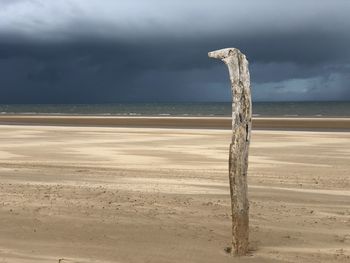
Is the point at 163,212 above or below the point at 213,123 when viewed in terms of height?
below

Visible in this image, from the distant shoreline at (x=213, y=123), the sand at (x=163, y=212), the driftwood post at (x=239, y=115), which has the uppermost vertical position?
the distant shoreline at (x=213, y=123)

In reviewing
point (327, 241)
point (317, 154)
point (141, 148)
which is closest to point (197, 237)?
point (327, 241)

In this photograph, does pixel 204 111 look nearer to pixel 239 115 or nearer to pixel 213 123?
pixel 213 123

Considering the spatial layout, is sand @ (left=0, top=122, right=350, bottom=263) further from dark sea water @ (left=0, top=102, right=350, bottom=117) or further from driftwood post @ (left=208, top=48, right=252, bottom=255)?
dark sea water @ (left=0, top=102, right=350, bottom=117)

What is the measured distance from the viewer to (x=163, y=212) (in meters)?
10.0

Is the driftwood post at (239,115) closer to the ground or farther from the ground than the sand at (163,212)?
farther from the ground

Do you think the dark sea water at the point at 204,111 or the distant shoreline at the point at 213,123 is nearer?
the distant shoreline at the point at 213,123

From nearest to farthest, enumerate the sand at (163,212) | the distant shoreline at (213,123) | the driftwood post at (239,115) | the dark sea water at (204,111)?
the driftwood post at (239,115), the sand at (163,212), the distant shoreline at (213,123), the dark sea water at (204,111)

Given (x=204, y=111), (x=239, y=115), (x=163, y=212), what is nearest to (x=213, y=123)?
(x=163, y=212)

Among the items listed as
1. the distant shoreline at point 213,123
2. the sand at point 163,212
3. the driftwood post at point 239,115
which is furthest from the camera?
the distant shoreline at point 213,123

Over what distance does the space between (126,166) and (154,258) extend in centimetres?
1074

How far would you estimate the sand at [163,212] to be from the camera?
7734 mm

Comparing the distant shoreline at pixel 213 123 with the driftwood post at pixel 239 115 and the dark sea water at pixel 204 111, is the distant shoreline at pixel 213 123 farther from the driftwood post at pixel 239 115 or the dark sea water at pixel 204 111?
the driftwood post at pixel 239 115

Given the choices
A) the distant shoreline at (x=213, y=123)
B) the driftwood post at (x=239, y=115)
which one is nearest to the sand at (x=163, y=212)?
the driftwood post at (x=239, y=115)
